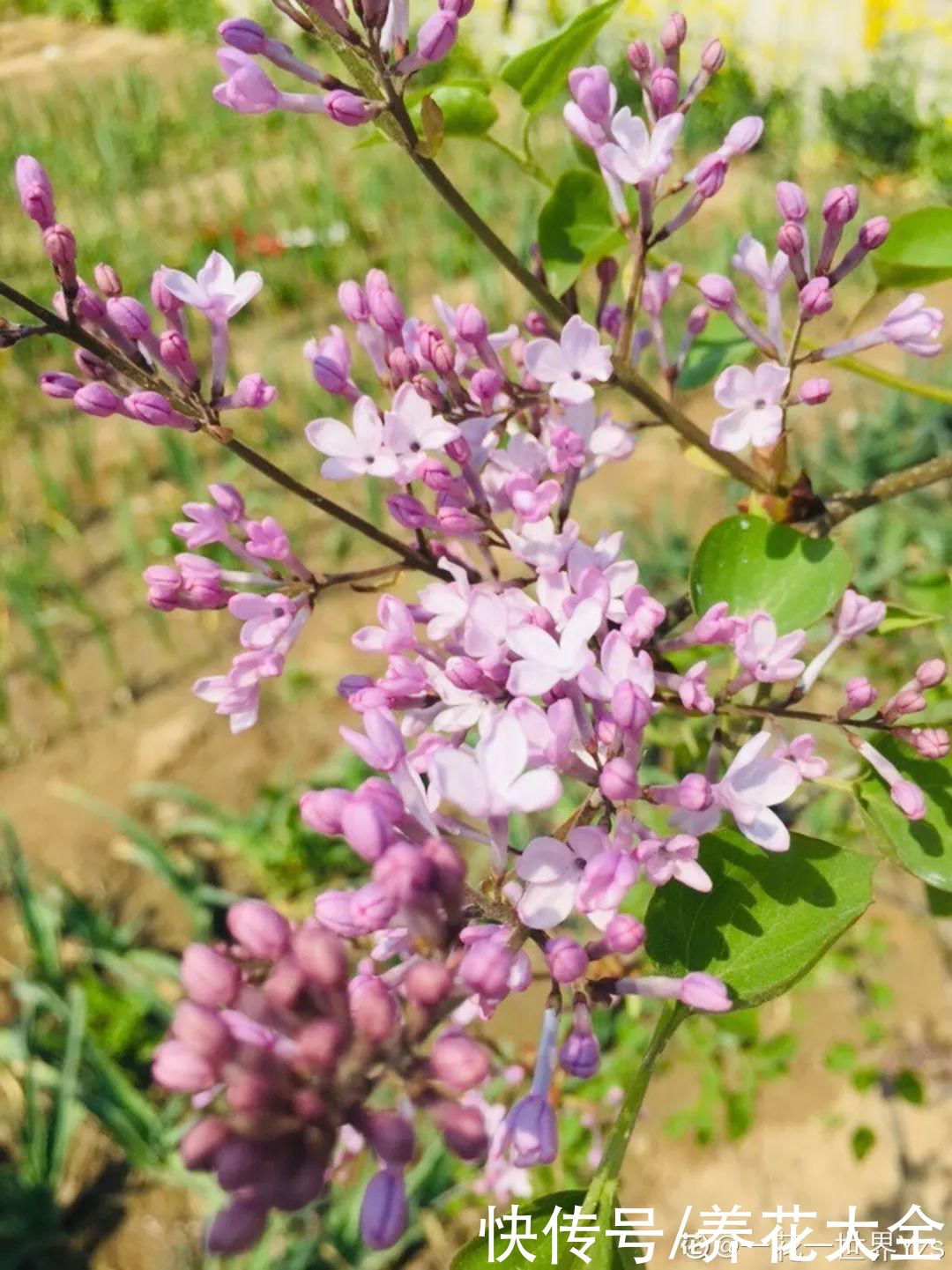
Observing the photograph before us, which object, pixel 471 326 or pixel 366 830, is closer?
pixel 366 830

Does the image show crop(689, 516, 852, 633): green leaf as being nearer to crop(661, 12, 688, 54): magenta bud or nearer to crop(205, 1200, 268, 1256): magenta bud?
crop(661, 12, 688, 54): magenta bud

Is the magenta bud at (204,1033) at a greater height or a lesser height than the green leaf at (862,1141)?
greater

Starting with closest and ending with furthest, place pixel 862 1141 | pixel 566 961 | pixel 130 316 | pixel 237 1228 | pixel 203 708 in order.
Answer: pixel 237 1228
pixel 566 961
pixel 130 316
pixel 862 1141
pixel 203 708

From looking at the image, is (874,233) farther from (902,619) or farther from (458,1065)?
(458,1065)

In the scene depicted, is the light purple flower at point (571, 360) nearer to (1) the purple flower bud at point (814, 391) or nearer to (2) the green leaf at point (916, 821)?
(1) the purple flower bud at point (814, 391)

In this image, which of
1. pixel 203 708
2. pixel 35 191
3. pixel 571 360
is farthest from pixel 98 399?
pixel 203 708

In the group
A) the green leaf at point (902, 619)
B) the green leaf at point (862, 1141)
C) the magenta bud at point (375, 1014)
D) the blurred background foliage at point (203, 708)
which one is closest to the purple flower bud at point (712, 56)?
the blurred background foliage at point (203, 708)

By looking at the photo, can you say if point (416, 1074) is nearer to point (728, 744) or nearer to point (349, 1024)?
point (349, 1024)
